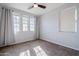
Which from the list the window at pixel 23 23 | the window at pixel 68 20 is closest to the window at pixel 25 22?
the window at pixel 23 23

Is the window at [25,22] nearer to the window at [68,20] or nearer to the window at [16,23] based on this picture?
the window at [16,23]

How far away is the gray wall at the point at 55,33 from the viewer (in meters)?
2.98

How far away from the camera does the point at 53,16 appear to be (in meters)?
4.09

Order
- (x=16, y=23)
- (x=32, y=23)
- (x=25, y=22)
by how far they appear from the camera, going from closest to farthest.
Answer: (x=16, y=23) → (x=25, y=22) → (x=32, y=23)

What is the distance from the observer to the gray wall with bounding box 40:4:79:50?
2979mm

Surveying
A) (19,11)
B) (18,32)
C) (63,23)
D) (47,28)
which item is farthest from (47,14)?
(18,32)

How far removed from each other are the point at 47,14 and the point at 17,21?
199 centimetres

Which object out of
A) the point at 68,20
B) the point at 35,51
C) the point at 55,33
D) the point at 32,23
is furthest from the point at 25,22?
the point at 68,20

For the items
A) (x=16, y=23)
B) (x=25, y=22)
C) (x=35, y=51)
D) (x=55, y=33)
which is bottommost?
(x=35, y=51)

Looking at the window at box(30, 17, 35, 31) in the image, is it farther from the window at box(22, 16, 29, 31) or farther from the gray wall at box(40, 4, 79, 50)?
the gray wall at box(40, 4, 79, 50)

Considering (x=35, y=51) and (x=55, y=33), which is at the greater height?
(x=55, y=33)

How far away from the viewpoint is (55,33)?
394cm

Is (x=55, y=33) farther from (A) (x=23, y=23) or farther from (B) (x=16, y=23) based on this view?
(B) (x=16, y=23)

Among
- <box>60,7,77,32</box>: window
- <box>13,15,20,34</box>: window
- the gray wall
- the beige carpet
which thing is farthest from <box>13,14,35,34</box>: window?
<box>60,7,77,32</box>: window
